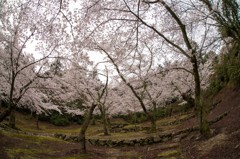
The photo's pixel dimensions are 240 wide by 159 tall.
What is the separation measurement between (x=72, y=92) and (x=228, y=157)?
2410cm

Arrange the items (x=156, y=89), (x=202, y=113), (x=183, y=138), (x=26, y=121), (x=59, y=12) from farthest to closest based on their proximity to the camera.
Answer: (x=26, y=121) → (x=156, y=89) → (x=183, y=138) → (x=202, y=113) → (x=59, y=12)

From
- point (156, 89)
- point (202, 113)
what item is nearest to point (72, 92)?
point (156, 89)

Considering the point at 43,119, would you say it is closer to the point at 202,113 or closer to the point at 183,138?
the point at 183,138

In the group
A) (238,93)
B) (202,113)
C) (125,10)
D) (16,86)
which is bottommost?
(202,113)

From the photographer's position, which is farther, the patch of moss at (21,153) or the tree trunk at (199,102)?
the patch of moss at (21,153)

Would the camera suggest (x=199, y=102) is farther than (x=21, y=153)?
No

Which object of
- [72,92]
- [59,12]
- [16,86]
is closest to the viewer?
[59,12]

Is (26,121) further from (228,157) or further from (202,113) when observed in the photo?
(228,157)

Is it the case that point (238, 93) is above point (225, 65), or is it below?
below

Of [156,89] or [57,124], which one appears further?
[57,124]

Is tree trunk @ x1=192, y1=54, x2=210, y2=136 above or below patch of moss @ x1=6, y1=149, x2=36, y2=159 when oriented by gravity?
above

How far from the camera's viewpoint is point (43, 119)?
151 feet

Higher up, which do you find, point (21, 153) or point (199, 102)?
point (199, 102)

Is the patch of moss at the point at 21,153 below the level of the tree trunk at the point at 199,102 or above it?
below
